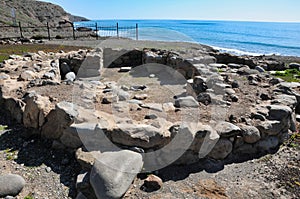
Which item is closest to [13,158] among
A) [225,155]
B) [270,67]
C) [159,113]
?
[159,113]

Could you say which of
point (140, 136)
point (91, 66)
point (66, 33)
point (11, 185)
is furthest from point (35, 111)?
point (66, 33)

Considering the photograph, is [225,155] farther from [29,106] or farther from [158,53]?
[158,53]

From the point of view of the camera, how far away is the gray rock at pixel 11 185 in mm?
3496

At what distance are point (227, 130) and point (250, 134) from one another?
49 cm

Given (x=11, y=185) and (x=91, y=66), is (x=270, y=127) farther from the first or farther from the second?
(x=91, y=66)

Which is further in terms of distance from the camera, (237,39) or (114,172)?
(237,39)

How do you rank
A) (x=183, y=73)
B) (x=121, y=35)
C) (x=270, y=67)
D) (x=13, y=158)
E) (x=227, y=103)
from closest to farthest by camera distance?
(x=13, y=158) → (x=227, y=103) → (x=183, y=73) → (x=270, y=67) → (x=121, y=35)

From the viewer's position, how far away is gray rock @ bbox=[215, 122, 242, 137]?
4.27m

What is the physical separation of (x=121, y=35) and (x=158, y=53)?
48.7 ft

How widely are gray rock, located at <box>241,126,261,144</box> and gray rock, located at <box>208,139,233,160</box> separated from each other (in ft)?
1.09

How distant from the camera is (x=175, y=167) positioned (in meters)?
4.09

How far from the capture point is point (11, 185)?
139 inches

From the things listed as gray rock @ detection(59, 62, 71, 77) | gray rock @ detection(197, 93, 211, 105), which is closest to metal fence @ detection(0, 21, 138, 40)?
gray rock @ detection(59, 62, 71, 77)

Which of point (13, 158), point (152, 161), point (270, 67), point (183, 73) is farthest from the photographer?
point (270, 67)
